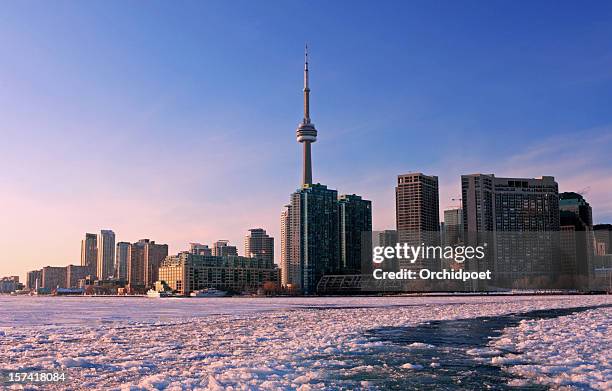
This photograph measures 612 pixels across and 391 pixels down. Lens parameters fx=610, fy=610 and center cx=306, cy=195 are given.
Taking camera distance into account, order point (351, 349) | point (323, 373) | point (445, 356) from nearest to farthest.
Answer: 1. point (323, 373)
2. point (445, 356)
3. point (351, 349)

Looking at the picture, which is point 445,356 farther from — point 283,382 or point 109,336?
point 109,336

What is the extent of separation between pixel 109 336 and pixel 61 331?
5495 mm

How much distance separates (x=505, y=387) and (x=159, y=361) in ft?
44.1

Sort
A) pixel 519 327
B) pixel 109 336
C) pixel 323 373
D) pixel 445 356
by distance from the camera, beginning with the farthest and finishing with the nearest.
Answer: pixel 519 327 < pixel 109 336 < pixel 445 356 < pixel 323 373

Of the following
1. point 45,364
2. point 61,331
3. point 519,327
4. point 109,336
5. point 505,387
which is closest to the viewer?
point 505,387

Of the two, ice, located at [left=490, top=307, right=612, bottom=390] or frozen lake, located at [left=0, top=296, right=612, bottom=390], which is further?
ice, located at [left=490, top=307, right=612, bottom=390]

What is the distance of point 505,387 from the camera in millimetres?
19609

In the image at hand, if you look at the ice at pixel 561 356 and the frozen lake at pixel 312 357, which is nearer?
the frozen lake at pixel 312 357

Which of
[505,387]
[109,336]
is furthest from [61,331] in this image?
[505,387]

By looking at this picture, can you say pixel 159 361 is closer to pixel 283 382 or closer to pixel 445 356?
pixel 283 382

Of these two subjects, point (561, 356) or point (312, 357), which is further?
point (312, 357)

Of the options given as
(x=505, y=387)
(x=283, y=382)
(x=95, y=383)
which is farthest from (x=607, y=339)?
(x=95, y=383)

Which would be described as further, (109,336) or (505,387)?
(109,336)

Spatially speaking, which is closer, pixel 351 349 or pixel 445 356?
pixel 445 356
